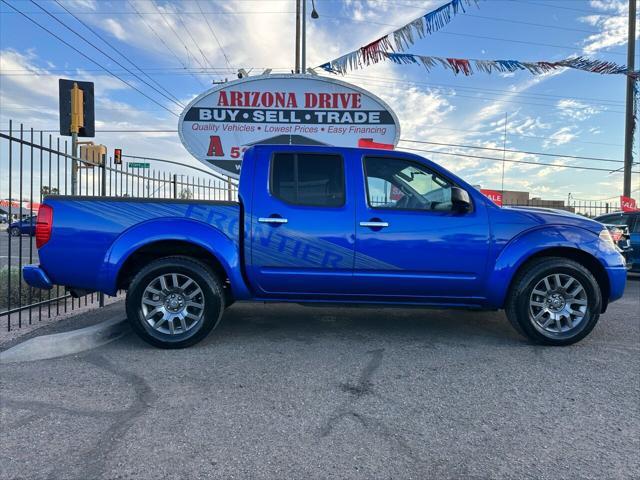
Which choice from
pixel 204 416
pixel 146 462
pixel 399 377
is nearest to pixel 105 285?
pixel 204 416

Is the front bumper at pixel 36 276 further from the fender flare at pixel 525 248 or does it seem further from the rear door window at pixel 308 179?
the fender flare at pixel 525 248

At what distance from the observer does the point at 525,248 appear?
4.27 metres

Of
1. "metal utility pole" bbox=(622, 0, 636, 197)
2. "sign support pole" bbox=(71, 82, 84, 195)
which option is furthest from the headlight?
"metal utility pole" bbox=(622, 0, 636, 197)

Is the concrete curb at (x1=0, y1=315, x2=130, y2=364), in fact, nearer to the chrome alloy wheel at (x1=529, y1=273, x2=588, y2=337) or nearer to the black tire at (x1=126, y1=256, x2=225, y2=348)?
the black tire at (x1=126, y1=256, x2=225, y2=348)

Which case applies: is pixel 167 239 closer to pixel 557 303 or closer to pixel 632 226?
pixel 557 303

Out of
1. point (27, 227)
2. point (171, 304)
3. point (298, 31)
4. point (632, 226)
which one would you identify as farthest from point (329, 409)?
point (298, 31)

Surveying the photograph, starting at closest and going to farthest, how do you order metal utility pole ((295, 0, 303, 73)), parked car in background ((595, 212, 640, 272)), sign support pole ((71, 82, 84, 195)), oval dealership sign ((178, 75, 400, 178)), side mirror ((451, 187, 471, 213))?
side mirror ((451, 187, 471, 213))
sign support pole ((71, 82, 84, 195))
oval dealership sign ((178, 75, 400, 178))
parked car in background ((595, 212, 640, 272))
metal utility pole ((295, 0, 303, 73))

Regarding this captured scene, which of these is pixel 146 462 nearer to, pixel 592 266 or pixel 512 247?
pixel 512 247

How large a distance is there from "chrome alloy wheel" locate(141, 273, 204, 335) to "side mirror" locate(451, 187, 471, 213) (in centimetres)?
258

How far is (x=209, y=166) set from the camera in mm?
9188

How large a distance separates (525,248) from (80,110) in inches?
222

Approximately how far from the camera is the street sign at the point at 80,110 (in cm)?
572

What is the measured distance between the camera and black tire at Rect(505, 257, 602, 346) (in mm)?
4293

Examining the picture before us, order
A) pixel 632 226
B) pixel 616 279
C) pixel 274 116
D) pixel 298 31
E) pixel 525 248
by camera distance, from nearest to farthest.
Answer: pixel 525 248 → pixel 616 279 → pixel 274 116 → pixel 632 226 → pixel 298 31
